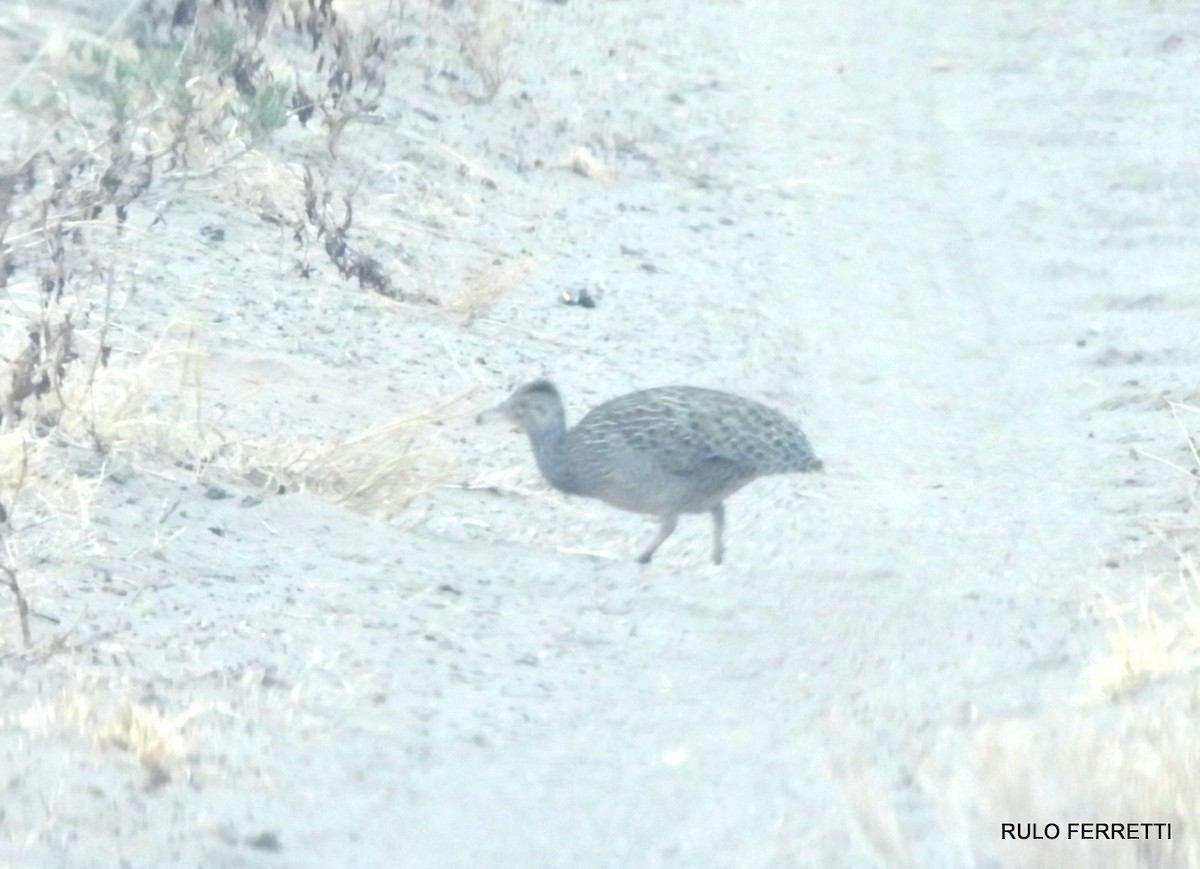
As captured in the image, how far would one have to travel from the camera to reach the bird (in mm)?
7305

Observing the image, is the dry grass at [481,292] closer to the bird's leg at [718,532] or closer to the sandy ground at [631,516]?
the sandy ground at [631,516]

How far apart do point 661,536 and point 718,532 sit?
19cm

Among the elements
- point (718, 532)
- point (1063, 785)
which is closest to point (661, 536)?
point (718, 532)

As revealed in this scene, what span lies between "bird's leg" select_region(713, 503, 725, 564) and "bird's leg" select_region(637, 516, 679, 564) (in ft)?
0.42

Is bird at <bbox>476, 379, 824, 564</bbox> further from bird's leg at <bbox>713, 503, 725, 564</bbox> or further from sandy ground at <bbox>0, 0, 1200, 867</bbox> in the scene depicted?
sandy ground at <bbox>0, 0, 1200, 867</bbox>

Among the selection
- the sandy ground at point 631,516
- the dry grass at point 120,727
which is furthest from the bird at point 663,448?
the dry grass at point 120,727

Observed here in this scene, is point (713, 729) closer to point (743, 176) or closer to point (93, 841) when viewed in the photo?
point (93, 841)

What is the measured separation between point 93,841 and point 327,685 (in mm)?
1229

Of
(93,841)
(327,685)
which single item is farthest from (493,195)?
(93,841)

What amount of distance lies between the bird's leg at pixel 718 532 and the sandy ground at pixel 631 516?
9 centimetres

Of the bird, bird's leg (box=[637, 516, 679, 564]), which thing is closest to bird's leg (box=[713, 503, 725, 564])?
the bird

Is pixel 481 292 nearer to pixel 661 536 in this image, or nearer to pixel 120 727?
pixel 661 536

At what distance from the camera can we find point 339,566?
6.73m

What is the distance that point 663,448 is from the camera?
23.9ft
